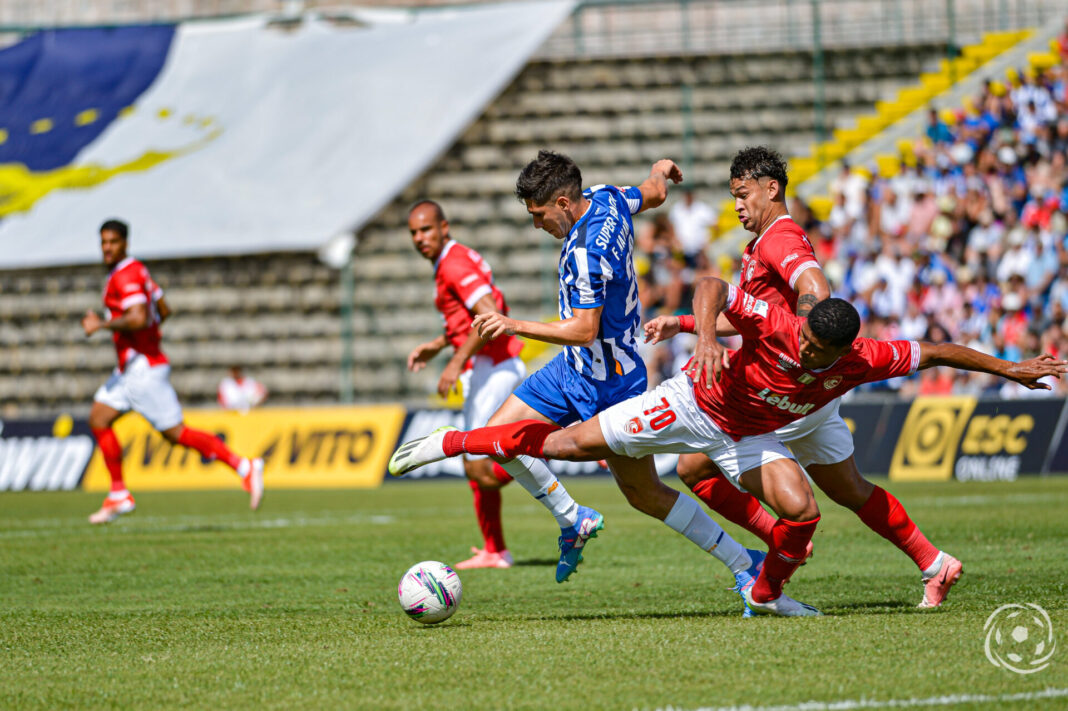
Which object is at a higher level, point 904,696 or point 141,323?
point 141,323

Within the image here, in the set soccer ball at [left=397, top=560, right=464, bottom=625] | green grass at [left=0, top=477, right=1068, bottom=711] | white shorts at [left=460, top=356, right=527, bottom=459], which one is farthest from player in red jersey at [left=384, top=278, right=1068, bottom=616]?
white shorts at [left=460, top=356, right=527, bottom=459]

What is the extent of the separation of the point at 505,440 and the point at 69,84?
2462 centimetres

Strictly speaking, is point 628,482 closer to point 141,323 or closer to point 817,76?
point 141,323

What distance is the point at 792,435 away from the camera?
22.4 ft

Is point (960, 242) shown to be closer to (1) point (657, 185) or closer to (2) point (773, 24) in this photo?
(2) point (773, 24)

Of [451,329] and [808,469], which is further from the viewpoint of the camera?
[451,329]

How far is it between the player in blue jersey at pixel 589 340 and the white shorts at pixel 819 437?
0.58 m

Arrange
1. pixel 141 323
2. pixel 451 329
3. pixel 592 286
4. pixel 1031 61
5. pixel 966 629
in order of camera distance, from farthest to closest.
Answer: pixel 1031 61 < pixel 141 323 < pixel 451 329 < pixel 592 286 < pixel 966 629

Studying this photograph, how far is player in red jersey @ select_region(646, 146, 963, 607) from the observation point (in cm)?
680

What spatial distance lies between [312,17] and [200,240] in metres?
5.91

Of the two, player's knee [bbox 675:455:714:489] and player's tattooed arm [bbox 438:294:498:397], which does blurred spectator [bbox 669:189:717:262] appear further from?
player's knee [bbox 675:455:714:489]

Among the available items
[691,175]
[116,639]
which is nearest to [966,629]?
[116,639]

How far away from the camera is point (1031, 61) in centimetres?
2450

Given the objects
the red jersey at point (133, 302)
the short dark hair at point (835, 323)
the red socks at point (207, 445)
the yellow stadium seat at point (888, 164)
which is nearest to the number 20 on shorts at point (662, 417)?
the short dark hair at point (835, 323)
